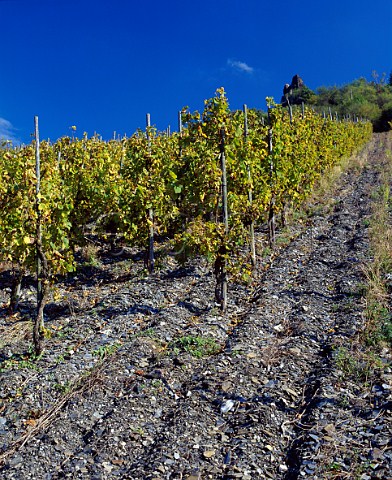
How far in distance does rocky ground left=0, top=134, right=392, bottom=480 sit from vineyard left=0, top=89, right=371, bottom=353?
71cm

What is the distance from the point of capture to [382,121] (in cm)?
5294

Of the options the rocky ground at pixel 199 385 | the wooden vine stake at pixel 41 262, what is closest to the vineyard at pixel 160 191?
the wooden vine stake at pixel 41 262

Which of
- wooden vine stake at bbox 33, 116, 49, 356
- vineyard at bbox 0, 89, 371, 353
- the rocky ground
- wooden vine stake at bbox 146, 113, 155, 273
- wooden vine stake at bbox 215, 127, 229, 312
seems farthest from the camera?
wooden vine stake at bbox 146, 113, 155, 273

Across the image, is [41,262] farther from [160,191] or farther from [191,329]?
[160,191]

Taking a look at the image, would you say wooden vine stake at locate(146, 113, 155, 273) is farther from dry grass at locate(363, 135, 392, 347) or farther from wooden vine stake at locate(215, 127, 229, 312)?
dry grass at locate(363, 135, 392, 347)

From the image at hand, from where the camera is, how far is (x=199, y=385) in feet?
16.4

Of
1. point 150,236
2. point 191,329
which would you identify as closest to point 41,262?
point 191,329

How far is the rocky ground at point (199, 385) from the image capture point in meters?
3.79

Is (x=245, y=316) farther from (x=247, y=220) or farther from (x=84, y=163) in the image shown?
(x=84, y=163)

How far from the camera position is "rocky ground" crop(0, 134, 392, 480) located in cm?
379

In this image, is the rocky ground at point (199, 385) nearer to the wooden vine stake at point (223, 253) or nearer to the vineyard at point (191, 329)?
the vineyard at point (191, 329)

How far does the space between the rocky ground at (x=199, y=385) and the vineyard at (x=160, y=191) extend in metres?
0.71

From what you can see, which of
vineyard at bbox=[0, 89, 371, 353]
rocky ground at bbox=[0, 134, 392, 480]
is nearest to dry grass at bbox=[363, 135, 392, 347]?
rocky ground at bbox=[0, 134, 392, 480]

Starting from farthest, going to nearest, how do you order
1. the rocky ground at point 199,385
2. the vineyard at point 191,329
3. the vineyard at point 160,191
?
the vineyard at point 160,191 < the vineyard at point 191,329 < the rocky ground at point 199,385
